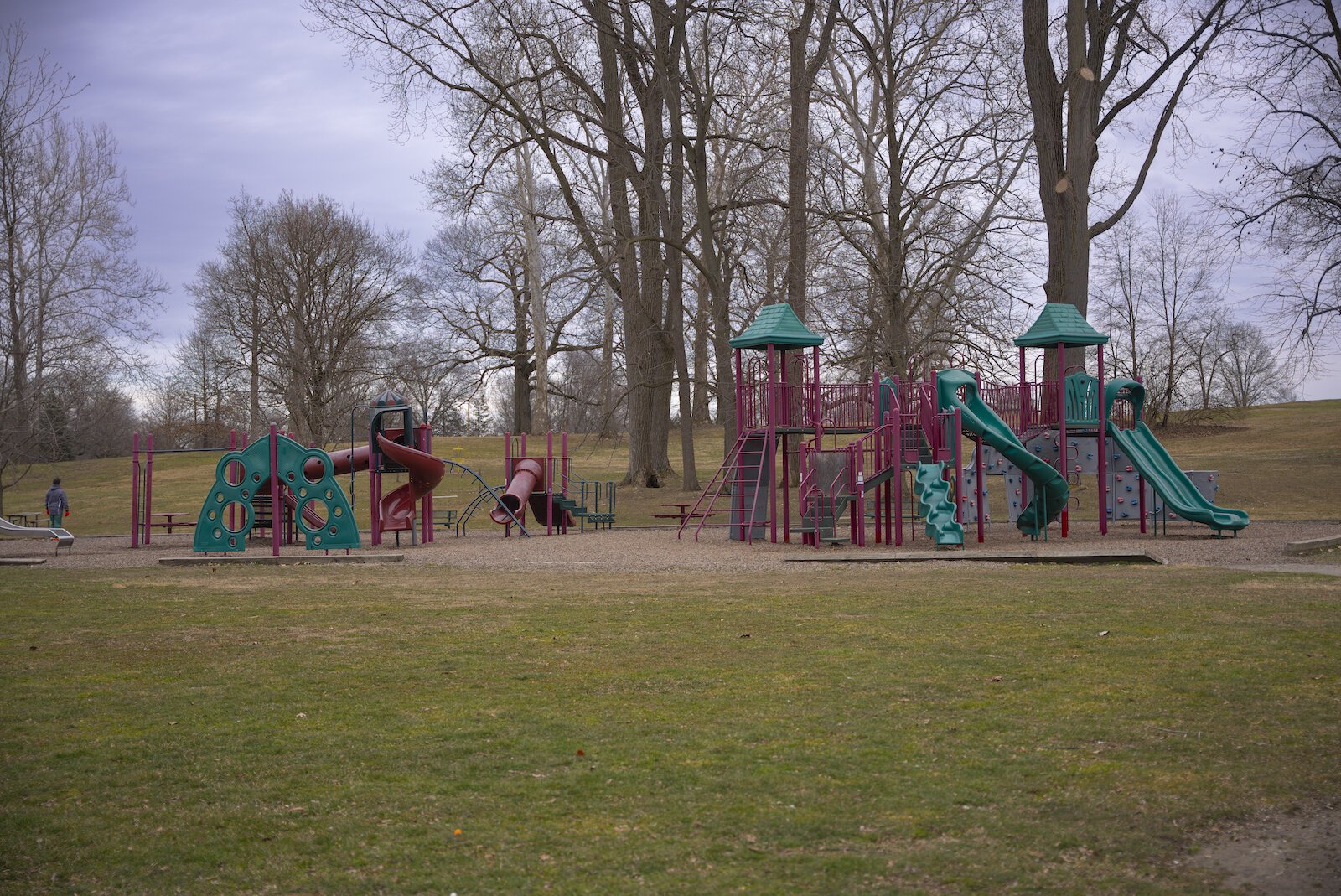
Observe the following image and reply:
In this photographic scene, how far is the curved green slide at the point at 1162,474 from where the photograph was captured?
22516mm

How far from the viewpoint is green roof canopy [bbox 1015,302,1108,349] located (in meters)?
24.5

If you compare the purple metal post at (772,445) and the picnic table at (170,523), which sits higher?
the purple metal post at (772,445)

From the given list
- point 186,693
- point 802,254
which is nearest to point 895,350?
point 802,254

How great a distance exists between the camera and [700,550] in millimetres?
21734

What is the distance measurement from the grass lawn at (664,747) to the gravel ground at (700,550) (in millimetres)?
5877

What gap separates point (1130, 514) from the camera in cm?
2603

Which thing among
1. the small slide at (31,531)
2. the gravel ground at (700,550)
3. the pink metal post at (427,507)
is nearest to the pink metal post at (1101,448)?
the gravel ground at (700,550)

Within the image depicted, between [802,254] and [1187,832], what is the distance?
83.9 ft

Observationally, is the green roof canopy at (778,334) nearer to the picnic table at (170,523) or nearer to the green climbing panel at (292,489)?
the green climbing panel at (292,489)

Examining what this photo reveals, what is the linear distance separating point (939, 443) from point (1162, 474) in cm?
579

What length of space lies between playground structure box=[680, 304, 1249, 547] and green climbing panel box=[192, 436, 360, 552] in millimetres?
7404

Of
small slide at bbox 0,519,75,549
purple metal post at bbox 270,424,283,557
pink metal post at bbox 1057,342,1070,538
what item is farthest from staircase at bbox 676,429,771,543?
small slide at bbox 0,519,75,549

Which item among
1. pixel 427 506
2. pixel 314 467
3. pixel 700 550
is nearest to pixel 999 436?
pixel 700 550

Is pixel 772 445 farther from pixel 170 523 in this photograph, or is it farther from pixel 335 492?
pixel 170 523
